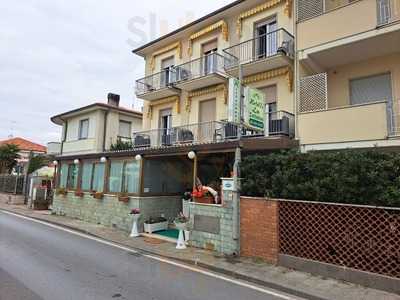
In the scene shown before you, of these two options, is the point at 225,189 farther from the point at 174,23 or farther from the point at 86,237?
the point at 174,23

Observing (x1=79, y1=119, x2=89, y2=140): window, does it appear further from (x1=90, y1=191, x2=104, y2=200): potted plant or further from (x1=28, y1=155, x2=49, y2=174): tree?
(x1=90, y1=191, x2=104, y2=200): potted plant

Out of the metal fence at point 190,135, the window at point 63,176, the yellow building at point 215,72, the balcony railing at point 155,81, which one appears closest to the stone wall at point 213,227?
the yellow building at point 215,72

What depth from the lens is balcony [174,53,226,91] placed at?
1359 cm

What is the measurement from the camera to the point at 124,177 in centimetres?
1262

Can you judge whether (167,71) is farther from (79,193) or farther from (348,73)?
(348,73)

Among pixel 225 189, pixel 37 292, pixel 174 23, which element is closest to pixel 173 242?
pixel 225 189

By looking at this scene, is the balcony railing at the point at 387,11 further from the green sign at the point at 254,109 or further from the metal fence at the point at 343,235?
the metal fence at the point at 343,235

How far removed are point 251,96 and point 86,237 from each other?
23.9 feet

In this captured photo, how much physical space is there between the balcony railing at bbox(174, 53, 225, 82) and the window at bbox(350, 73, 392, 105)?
5.41 m

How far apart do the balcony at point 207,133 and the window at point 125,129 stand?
266 inches

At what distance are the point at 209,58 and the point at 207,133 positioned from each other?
11.9ft

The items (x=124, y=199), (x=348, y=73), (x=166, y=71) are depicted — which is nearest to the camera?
(x=348, y=73)

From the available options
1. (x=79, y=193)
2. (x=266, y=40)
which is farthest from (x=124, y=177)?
(x=266, y=40)

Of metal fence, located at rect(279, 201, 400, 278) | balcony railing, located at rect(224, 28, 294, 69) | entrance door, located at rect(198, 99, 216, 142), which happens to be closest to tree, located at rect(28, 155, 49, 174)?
entrance door, located at rect(198, 99, 216, 142)
